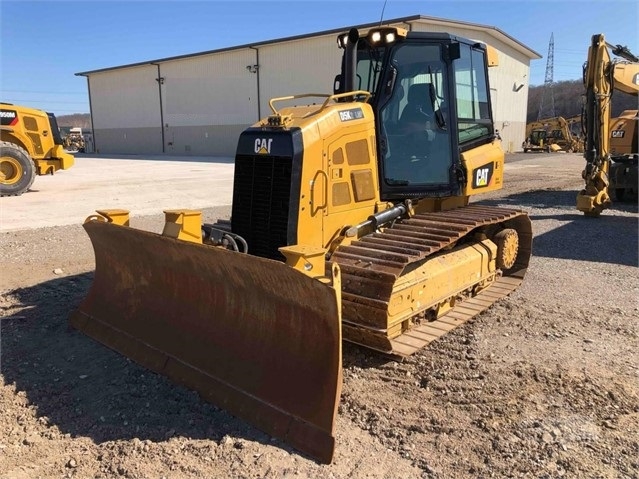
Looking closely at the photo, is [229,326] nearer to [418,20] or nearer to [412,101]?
[412,101]

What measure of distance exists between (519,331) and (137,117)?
42.4 meters

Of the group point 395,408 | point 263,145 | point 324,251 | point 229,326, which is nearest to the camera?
point 324,251

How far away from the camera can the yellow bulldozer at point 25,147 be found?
15.1 m

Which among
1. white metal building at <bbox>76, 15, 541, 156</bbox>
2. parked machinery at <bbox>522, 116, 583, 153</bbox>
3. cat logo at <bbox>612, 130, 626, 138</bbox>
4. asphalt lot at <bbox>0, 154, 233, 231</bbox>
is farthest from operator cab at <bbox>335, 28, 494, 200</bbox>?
parked machinery at <bbox>522, 116, 583, 153</bbox>

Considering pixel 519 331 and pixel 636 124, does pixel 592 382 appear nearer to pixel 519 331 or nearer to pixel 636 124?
pixel 519 331

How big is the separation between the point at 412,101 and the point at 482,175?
1300mm

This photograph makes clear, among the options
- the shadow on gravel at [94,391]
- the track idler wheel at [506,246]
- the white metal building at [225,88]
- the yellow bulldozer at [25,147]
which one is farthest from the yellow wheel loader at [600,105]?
the white metal building at [225,88]

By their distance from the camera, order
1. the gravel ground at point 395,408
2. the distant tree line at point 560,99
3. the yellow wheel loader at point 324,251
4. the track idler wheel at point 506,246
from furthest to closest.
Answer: the distant tree line at point 560,99, the track idler wheel at point 506,246, the yellow wheel loader at point 324,251, the gravel ground at point 395,408

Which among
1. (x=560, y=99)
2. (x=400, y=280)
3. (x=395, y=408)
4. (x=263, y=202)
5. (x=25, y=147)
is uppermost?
(x=560, y=99)

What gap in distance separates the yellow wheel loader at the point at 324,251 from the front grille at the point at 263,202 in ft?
0.05

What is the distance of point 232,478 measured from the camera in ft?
9.70

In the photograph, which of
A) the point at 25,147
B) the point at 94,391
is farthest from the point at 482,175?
the point at 25,147

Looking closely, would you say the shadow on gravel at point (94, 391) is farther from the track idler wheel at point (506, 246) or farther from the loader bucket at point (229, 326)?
the track idler wheel at point (506, 246)

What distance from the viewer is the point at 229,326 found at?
407 cm
